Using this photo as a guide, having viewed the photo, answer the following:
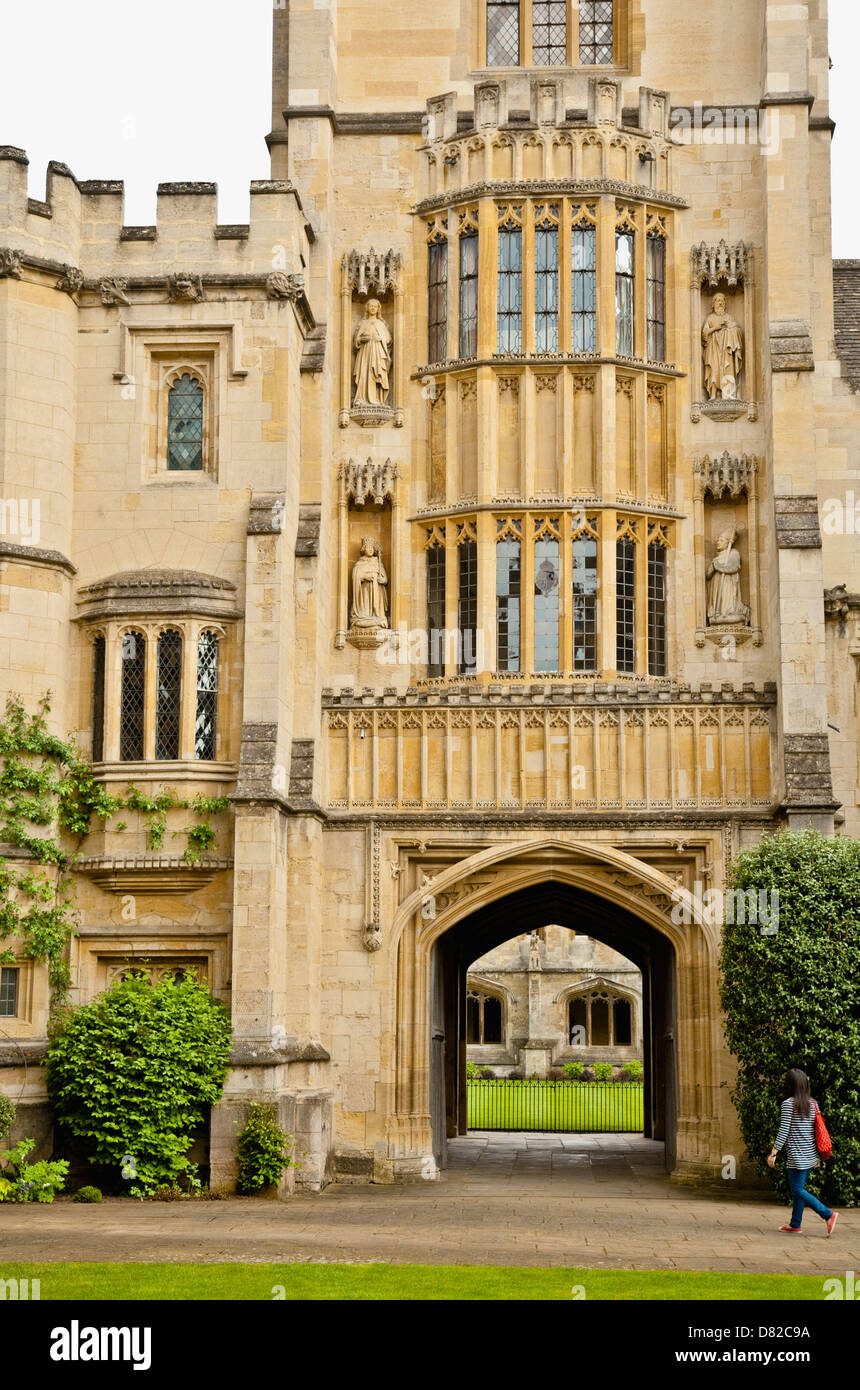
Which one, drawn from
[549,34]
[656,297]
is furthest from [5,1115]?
[549,34]

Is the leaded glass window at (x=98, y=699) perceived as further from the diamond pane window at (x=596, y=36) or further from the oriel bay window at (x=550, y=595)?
the diamond pane window at (x=596, y=36)

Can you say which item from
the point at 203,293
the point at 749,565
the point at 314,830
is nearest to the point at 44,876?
the point at 314,830

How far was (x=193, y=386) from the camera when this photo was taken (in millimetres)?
23750

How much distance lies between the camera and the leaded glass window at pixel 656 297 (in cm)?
2566

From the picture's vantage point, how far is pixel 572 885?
2427 centimetres

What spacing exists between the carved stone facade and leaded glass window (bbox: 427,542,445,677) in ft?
0.23

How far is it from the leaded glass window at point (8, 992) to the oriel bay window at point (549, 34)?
15.0 m

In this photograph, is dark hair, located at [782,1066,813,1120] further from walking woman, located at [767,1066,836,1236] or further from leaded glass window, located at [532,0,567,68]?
leaded glass window, located at [532,0,567,68]

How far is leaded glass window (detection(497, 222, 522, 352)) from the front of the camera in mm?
25484

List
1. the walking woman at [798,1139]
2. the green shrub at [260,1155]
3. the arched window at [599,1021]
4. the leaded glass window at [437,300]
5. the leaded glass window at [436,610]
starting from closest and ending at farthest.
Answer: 1. the walking woman at [798,1139]
2. the green shrub at [260,1155]
3. the leaded glass window at [436,610]
4. the leaded glass window at [437,300]
5. the arched window at [599,1021]

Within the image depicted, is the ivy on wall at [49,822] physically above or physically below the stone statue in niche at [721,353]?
below

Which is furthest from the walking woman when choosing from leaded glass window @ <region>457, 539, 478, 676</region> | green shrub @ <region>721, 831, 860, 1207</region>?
leaded glass window @ <region>457, 539, 478, 676</region>

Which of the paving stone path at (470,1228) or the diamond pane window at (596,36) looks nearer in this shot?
the paving stone path at (470,1228)

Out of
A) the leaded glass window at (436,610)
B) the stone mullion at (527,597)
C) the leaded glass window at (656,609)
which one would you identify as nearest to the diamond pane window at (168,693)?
the leaded glass window at (436,610)
